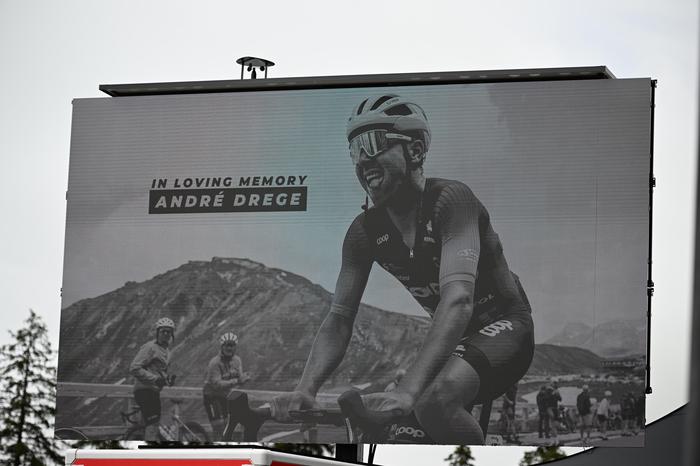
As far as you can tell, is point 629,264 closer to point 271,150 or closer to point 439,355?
point 439,355

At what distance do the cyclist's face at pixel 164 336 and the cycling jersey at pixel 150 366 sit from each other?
5 cm

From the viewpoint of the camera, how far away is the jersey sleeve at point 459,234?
11195 mm

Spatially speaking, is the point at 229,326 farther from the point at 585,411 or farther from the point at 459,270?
the point at 585,411

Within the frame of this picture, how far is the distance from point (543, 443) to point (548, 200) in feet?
7.11

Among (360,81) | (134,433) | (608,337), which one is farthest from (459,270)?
(134,433)

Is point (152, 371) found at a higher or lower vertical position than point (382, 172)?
lower

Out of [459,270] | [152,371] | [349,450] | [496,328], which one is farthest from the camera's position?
[152,371]

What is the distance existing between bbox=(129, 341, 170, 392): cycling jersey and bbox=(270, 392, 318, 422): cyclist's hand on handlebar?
3.85 ft

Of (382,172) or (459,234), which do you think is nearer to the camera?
(459,234)

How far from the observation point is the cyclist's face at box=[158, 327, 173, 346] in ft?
39.0

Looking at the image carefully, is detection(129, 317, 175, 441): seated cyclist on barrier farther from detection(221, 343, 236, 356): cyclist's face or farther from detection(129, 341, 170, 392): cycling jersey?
detection(221, 343, 236, 356): cyclist's face

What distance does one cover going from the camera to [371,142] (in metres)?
11.6

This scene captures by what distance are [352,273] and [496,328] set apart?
55.8 inches

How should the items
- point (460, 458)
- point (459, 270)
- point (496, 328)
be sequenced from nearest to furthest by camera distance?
point (496, 328), point (459, 270), point (460, 458)
